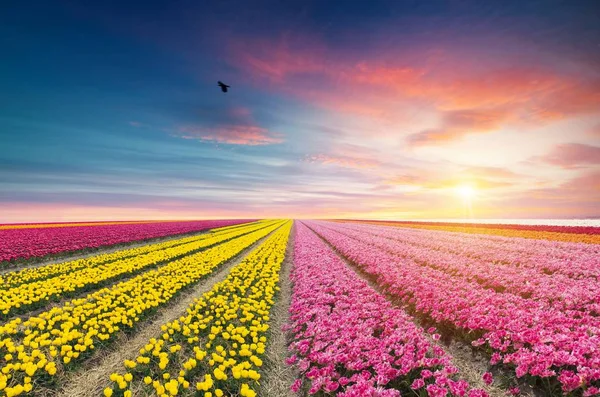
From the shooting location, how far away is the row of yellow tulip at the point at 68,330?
6.12 m

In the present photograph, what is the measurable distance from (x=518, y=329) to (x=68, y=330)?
35.4ft

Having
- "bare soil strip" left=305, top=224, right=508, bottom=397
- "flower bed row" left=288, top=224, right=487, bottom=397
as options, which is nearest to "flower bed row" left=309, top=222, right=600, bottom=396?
"bare soil strip" left=305, top=224, right=508, bottom=397

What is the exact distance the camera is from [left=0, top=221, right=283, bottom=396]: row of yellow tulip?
6.12m

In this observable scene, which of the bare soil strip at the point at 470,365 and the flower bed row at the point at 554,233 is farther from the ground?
the flower bed row at the point at 554,233

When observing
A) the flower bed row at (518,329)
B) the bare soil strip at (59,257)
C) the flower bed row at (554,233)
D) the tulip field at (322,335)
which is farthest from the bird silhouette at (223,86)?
the flower bed row at (554,233)

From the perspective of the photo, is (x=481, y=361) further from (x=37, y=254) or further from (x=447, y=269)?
(x=37, y=254)

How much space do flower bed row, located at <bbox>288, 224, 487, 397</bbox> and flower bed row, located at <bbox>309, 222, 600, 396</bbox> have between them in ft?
4.16

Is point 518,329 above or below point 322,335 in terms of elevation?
above

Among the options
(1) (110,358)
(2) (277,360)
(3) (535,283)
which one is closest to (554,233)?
(3) (535,283)

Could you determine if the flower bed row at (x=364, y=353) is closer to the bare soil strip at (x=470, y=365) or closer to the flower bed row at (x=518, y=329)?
the bare soil strip at (x=470, y=365)

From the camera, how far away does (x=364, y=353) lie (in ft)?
18.8

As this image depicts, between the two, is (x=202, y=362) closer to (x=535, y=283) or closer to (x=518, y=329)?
(x=518, y=329)

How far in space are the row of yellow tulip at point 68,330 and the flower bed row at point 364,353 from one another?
5022mm

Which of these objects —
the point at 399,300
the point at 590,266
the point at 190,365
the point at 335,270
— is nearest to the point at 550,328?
the point at 399,300
